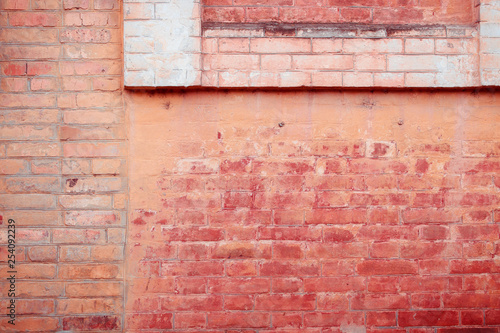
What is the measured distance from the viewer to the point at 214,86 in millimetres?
2529

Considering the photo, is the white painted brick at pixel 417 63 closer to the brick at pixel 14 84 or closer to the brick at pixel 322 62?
the brick at pixel 322 62

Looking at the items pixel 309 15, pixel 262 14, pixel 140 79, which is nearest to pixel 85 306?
pixel 140 79

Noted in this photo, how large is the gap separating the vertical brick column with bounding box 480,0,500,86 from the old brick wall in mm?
2389

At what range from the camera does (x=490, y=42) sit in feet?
8.39

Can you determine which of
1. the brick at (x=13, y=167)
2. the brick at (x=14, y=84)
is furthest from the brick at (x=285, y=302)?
the brick at (x=14, y=84)

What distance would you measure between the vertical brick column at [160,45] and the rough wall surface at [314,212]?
0.44ft

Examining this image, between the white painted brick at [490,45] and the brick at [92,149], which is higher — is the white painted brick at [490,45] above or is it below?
above

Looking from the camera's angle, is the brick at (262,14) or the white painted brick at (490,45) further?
the brick at (262,14)

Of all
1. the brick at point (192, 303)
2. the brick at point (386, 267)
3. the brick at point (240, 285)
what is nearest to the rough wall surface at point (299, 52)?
the brick at point (386, 267)

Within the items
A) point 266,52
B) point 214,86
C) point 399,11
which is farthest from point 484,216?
point 214,86

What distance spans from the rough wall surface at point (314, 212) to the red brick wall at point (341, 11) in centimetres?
53

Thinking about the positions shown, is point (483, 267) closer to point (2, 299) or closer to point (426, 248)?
point (426, 248)

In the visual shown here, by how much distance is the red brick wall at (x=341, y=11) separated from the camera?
2666 mm

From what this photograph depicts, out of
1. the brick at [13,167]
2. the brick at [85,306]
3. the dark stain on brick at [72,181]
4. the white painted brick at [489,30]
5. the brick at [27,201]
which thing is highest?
the white painted brick at [489,30]
